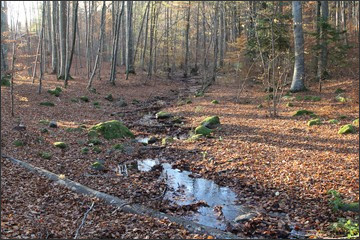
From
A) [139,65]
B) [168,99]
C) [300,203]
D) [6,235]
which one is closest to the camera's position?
[6,235]

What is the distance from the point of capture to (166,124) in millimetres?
15117

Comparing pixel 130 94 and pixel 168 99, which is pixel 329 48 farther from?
pixel 130 94

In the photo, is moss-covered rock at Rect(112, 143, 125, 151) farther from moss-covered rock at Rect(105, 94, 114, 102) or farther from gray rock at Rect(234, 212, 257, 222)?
moss-covered rock at Rect(105, 94, 114, 102)

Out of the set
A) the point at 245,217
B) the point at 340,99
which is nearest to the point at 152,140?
the point at 245,217

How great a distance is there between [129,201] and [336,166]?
511cm

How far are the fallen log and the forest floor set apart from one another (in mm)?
153

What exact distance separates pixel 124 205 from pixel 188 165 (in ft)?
11.3

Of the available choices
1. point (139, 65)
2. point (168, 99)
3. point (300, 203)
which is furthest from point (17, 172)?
point (139, 65)

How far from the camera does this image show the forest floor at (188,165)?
6023mm

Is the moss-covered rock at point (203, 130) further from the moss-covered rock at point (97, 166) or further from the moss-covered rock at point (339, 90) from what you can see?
the moss-covered rock at point (339, 90)

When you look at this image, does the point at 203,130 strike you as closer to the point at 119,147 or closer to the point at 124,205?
the point at 119,147

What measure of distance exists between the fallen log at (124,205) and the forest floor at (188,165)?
0.50 ft

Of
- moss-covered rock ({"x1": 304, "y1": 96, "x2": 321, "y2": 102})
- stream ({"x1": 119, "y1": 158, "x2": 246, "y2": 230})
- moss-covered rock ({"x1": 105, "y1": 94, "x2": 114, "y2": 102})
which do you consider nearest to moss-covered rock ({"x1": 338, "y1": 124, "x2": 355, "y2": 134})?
stream ({"x1": 119, "y1": 158, "x2": 246, "y2": 230})

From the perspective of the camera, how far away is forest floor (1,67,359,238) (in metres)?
6.02
